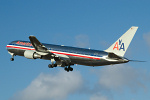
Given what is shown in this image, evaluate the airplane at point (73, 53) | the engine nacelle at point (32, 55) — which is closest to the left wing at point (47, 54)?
the airplane at point (73, 53)

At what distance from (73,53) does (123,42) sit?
1027 centimetres

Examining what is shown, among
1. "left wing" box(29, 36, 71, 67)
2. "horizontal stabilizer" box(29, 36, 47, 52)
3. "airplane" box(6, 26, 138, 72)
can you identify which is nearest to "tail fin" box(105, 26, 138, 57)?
"airplane" box(6, 26, 138, 72)

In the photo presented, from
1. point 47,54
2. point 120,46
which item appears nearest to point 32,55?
point 47,54

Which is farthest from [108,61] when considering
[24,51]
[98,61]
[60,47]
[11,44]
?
[11,44]

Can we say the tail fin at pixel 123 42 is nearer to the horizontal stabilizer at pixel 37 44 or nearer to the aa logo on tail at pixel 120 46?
the aa logo on tail at pixel 120 46

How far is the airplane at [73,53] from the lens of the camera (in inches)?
2420

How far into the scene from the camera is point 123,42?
62.0 m

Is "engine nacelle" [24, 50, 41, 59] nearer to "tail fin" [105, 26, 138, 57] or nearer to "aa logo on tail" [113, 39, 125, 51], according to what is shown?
"tail fin" [105, 26, 138, 57]

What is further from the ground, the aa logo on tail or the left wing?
the aa logo on tail

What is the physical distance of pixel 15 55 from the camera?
245 ft

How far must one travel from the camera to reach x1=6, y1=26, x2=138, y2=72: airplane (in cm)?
6147

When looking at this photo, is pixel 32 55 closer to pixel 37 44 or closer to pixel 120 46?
pixel 37 44

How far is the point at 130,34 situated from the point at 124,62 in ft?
18.8

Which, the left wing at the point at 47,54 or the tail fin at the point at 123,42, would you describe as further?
the left wing at the point at 47,54
